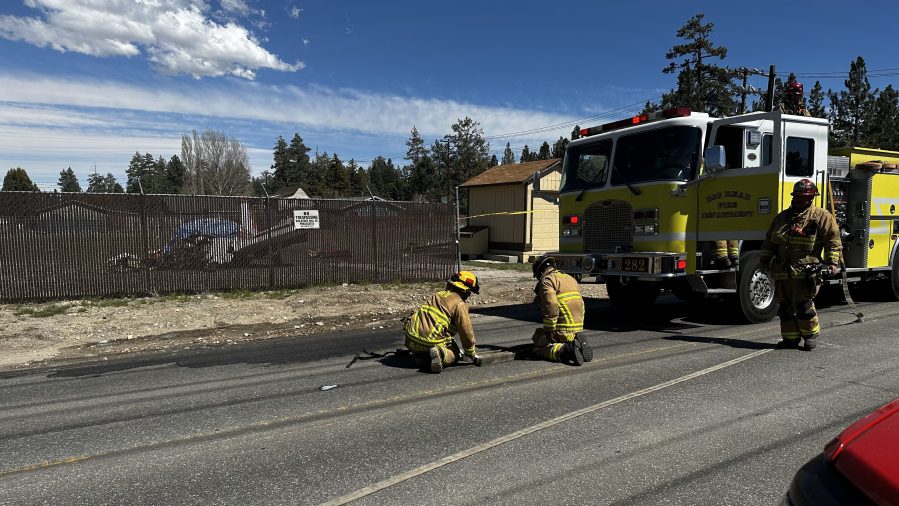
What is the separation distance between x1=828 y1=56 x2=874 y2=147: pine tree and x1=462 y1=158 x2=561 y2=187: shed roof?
17.4 m

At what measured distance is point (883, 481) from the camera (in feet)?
5.17

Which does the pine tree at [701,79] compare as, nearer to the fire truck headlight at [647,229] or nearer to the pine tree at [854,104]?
the pine tree at [854,104]

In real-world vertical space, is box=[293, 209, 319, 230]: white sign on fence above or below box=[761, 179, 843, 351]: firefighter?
above

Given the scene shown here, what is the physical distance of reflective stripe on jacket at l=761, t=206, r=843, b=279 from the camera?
631 cm

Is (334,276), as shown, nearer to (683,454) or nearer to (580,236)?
(580,236)

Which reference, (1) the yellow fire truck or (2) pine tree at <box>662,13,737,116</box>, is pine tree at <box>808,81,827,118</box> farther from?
(1) the yellow fire truck

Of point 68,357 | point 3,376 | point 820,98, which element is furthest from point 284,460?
point 820,98

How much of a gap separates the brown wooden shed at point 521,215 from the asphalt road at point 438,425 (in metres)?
13.8

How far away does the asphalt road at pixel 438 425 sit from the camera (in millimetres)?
3195

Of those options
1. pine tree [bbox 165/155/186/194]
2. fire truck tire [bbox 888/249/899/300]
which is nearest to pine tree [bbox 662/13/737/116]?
fire truck tire [bbox 888/249/899/300]

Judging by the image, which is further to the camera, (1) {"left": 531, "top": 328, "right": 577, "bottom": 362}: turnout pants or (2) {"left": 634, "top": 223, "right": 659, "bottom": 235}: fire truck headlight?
(2) {"left": 634, "top": 223, "right": 659, "bottom": 235}: fire truck headlight

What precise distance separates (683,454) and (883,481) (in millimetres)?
2113

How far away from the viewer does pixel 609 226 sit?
26.8ft

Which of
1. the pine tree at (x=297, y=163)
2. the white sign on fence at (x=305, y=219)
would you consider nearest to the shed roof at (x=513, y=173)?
the white sign on fence at (x=305, y=219)
